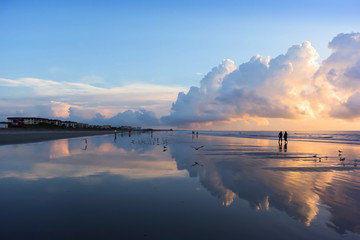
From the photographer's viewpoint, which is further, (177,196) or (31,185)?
(31,185)

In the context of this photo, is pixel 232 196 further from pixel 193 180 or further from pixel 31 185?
pixel 31 185

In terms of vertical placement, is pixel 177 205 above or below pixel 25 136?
above

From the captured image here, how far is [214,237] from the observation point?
6.50 metres

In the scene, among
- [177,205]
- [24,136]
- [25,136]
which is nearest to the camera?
[177,205]

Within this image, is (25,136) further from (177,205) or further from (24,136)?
(177,205)

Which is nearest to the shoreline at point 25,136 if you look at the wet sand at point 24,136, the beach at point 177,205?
the wet sand at point 24,136

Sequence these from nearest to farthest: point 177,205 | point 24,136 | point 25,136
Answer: point 177,205 → point 24,136 → point 25,136

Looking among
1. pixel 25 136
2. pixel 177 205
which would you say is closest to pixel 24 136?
pixel 25 136

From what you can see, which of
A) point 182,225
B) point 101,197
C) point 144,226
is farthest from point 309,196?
point 101,197

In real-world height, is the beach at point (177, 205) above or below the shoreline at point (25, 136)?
above

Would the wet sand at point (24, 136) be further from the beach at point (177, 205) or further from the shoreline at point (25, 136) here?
the beach at point (177, 205)

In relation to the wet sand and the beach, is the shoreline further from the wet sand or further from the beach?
the beach

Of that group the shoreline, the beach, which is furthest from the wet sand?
the beach

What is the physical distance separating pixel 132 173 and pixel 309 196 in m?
9.98
